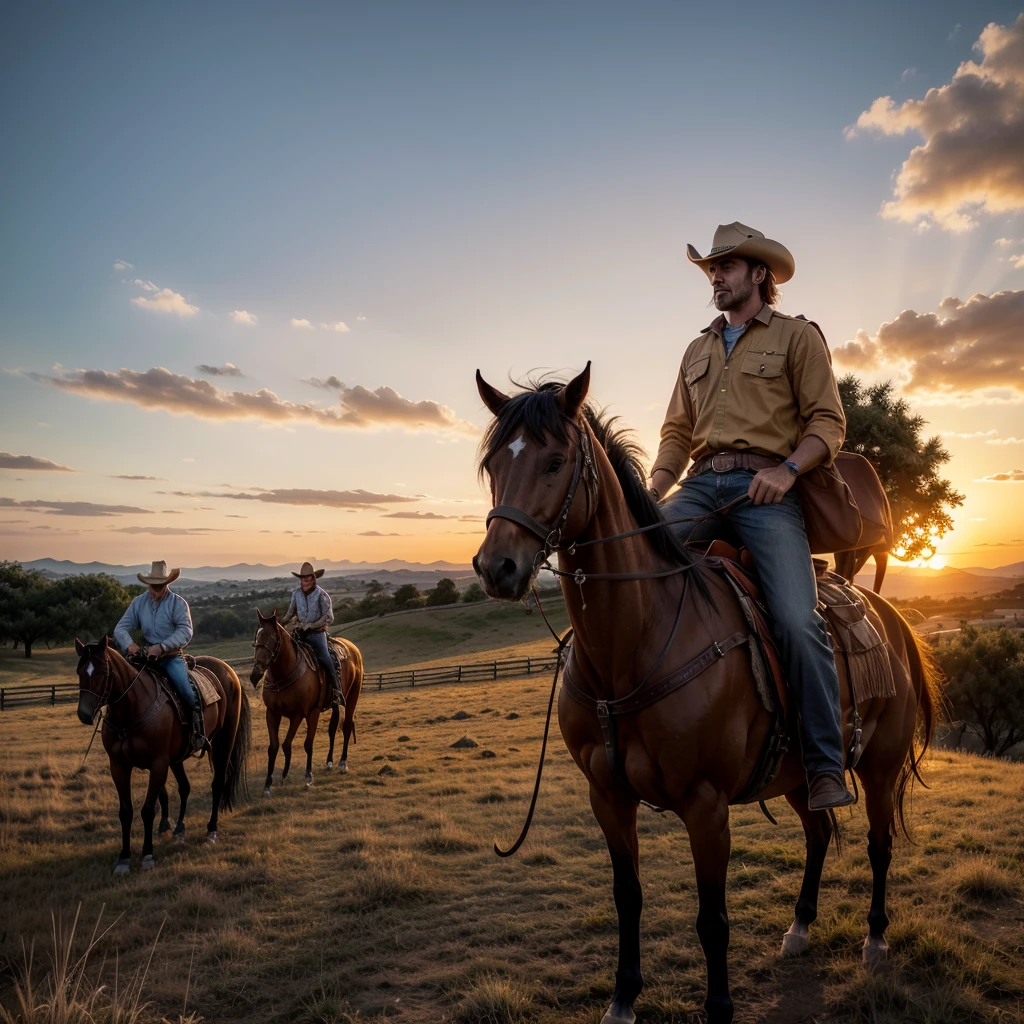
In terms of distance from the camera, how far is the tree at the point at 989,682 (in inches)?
941

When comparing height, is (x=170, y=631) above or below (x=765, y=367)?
below

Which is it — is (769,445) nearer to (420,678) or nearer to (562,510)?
(562,510)

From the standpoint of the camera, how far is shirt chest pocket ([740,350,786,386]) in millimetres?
4160

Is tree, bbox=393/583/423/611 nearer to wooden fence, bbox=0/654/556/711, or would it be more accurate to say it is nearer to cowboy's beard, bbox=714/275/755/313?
wooden fence, bbox=0/654/556/711

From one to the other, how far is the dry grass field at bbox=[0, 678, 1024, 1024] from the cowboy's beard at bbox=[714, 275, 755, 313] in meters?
4.59

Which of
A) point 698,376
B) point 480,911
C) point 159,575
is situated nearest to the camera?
point 698,376

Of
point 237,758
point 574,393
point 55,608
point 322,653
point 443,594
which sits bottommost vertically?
point 443,594

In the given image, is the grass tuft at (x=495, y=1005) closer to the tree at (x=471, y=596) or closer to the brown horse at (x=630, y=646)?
the brown horse at (x=630, y=646)

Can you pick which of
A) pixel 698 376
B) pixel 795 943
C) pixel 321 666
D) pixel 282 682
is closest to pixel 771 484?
pixel 698 376

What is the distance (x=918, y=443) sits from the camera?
88.0ft

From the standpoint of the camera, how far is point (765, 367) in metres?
4.19

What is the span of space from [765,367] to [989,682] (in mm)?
26432

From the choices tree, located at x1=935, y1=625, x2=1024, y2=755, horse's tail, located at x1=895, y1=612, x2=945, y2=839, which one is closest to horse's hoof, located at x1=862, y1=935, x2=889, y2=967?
horse's tail, located at x1=895, y1=612, x2=945, y2=839

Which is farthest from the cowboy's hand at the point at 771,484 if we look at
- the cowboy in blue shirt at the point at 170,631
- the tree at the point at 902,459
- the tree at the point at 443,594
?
the tree at the point at 443,594
